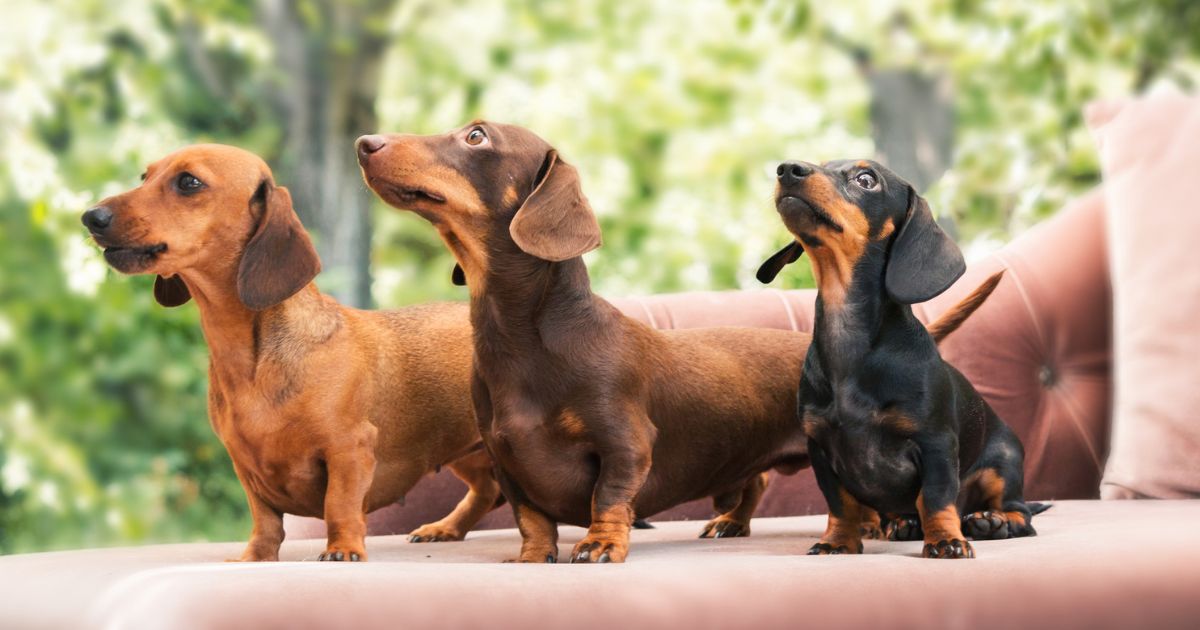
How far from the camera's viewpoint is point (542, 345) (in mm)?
1604

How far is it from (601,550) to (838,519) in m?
0.34

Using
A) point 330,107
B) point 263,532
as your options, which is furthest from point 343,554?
point 330,107

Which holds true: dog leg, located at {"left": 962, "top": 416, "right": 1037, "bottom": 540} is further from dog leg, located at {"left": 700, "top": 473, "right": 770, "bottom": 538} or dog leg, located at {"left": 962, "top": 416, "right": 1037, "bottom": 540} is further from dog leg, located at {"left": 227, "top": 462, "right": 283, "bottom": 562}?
dog leg, located at {"left": 227, "top": 462, "right": 283, "bottom": 562}

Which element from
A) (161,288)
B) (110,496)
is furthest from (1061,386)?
(110,496)

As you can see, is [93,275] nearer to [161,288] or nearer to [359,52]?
[161,288]

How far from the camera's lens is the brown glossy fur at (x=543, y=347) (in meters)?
1.54

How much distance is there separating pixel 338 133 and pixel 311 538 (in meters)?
3.57

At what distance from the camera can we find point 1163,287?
2180 millimetres

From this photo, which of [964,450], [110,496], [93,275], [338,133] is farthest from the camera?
[338,133]

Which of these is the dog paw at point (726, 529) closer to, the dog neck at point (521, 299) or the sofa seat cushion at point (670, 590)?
the sofa seat cushion at point (670, 590)

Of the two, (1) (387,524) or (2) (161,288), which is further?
(1) (387,524)

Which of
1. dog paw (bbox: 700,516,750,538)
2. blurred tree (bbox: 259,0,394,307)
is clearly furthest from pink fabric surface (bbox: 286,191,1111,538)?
blurred tree (bbox: 259,0,394,307)

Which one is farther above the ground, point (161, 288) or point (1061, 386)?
point (161, 288)

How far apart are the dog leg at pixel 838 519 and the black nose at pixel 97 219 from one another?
93cm
